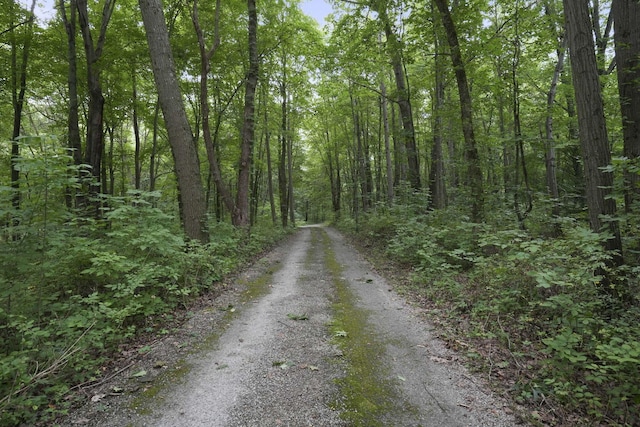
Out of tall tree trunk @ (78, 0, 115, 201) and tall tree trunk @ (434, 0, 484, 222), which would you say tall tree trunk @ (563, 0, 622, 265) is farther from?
tall tree trunk @ (78, 0, 115, 201)

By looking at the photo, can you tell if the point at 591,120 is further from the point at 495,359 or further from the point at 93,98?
the point at 93,98

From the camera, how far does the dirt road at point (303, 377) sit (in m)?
2.63

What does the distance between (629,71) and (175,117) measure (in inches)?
367

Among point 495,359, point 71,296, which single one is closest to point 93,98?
point 71,296

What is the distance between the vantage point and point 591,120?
4176mm

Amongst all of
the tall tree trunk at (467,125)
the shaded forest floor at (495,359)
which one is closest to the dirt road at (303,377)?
the shaded forest floor at (495,359)

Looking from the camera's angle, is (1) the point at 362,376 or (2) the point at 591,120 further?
(2) the point at 591,120

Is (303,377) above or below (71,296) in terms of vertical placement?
below

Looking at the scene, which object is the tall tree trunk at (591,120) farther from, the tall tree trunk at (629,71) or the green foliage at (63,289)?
the green foliage at (63,289)

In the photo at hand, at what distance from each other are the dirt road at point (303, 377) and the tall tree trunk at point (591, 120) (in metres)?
2.91

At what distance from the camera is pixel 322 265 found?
9430 millimetres

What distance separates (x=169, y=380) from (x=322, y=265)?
6454 mm

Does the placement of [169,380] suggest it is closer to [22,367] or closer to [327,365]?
[22,367]

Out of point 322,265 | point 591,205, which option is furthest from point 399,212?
point 591,205
